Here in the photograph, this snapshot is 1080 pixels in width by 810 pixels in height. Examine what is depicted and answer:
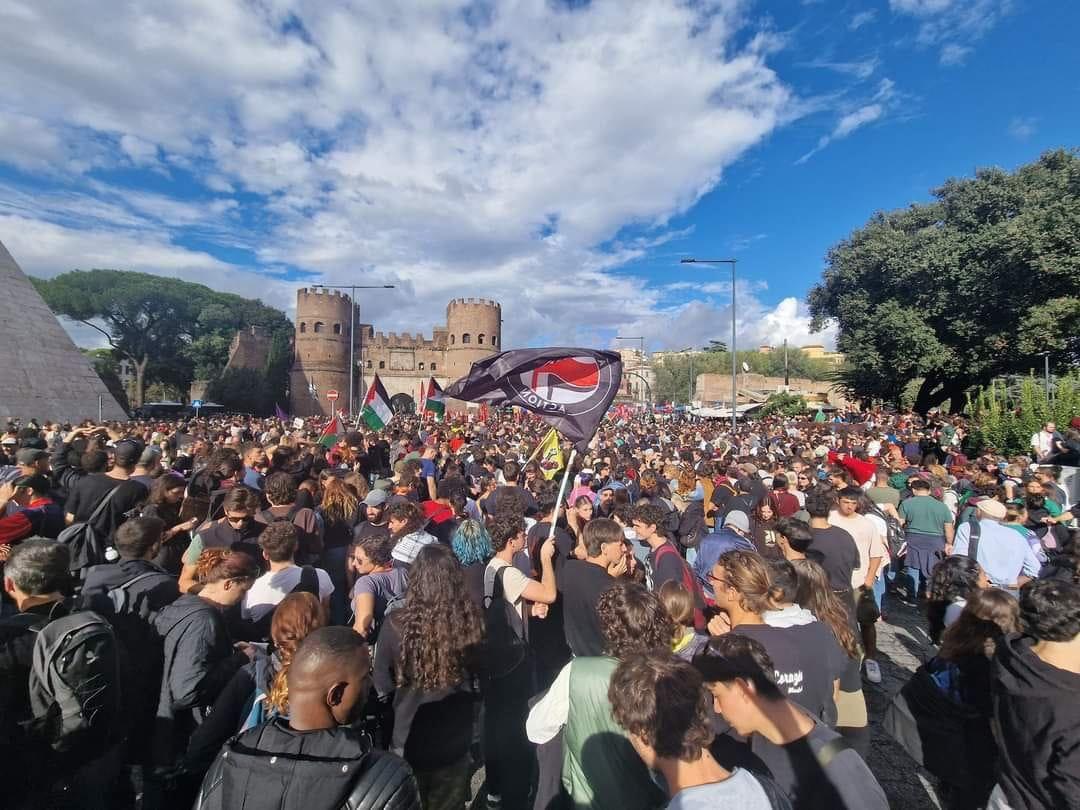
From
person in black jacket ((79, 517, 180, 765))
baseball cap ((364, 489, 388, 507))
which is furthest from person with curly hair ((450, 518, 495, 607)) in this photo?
baseball cap ((364, 489, 388, 507))

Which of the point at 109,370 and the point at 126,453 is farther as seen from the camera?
the point at 109,370

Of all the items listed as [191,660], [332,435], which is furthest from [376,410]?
[191,660]

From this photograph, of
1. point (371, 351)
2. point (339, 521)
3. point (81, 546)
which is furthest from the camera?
point (371, 351)

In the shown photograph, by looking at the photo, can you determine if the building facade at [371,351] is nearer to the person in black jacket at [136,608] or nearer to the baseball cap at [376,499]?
the baseball cap at [376,499]

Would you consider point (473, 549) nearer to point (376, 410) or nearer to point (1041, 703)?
point (1041, 703)

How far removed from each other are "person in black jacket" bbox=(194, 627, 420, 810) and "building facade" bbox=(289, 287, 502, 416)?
4802 centimetres

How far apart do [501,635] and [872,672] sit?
11.1 feet

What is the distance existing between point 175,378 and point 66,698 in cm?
5579

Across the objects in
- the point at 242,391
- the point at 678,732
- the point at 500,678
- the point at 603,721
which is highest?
the point at 242,391

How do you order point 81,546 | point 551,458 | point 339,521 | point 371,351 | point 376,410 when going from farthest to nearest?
point 371,351 < point 376,410 < point 551,458 < point 339,521 < point 81,546

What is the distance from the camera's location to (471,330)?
5412cm

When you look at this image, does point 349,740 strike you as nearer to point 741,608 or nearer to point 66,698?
point 66,698

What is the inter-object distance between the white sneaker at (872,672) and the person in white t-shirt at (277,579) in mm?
4139

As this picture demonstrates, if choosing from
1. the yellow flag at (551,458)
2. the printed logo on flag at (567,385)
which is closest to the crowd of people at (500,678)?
the printed logo on flag at (567,385)
